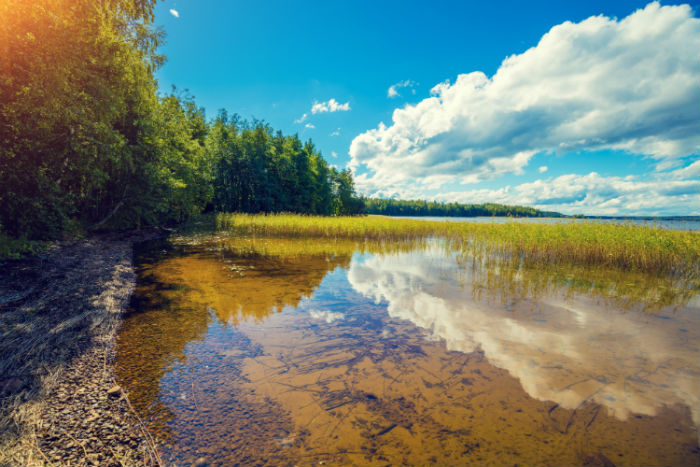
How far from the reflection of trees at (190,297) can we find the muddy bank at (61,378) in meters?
0.23

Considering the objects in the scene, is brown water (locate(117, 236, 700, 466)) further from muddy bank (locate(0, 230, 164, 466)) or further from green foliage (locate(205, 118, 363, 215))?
green foliage (locate(205, 118, 363, 215))

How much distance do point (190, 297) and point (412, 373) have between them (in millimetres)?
5367

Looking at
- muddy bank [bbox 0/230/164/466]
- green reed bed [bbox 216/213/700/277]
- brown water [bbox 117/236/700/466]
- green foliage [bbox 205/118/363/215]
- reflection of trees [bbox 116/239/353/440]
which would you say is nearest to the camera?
muddy bank [bbox 0/230/164/466]

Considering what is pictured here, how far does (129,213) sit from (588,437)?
21076 millimetres

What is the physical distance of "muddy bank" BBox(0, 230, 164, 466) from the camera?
84.7 inches

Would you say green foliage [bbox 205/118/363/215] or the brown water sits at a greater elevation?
green foliage [bbox 205/118/363/215]

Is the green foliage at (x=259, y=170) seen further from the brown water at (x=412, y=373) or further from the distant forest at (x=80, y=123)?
the brown water at (x=412, y=373)

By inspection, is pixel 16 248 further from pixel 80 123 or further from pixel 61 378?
pixel 61 378

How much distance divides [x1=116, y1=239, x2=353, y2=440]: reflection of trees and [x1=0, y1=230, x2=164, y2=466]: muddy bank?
0.23 metres

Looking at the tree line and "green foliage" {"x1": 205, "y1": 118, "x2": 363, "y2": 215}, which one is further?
"green foliage" {"x1": 205, "y1": 118, "x2": 363, "y2": 215}

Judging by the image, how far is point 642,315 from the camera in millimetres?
5914

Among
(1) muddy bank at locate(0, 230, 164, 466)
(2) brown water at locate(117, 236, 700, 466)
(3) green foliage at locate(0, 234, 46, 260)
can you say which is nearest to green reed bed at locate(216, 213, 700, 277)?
(2) brown water at locate(117, 236, 700, 466)

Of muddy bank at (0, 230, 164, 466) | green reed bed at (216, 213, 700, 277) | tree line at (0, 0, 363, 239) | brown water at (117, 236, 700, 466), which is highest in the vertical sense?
tree line at (0, 0, 363, 239)

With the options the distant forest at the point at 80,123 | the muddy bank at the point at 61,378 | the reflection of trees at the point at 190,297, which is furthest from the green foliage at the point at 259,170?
the muddy bank at the point at 61,378
